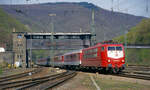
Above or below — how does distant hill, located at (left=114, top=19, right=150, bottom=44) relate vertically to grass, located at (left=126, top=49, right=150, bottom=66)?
above

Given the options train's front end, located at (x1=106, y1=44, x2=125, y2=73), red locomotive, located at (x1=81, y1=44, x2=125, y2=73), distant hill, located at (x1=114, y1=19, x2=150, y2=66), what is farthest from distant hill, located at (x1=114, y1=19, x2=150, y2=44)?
train's front end, located at (x1=106, y1=44, x2=125, y2=73)

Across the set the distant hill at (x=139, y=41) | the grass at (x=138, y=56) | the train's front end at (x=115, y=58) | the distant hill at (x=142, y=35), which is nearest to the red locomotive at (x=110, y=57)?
the train's front end at (x=115, y=58)

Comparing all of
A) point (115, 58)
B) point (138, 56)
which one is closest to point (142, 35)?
point (138, 56)

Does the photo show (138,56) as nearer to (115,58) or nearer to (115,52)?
(115,52)

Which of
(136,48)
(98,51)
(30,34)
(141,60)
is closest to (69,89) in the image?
(98,51)

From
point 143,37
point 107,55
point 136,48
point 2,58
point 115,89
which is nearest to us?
point 115,89

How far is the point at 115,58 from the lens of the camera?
27.7m

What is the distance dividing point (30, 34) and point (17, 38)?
225 inches

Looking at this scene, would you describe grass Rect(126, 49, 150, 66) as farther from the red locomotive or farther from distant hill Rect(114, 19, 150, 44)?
the red locomotive

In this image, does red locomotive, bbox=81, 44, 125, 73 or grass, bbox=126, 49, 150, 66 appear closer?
red locomotive, bbox=81, 44, 125, 73

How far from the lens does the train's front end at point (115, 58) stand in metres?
27.4

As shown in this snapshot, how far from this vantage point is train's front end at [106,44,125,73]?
2742cm

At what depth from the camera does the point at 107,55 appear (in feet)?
90.9

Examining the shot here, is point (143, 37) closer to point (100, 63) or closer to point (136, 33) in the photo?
point (136, 33)
